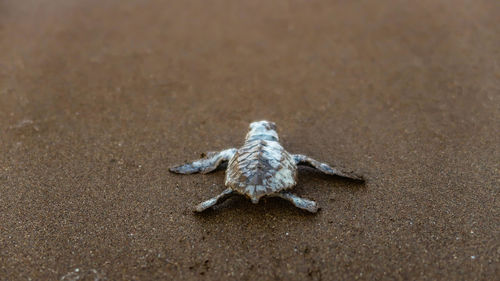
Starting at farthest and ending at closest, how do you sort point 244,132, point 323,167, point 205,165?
point 244,132, point 205,165, point 323,167

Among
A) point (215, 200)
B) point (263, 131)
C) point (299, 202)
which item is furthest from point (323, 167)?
point (215, 200)

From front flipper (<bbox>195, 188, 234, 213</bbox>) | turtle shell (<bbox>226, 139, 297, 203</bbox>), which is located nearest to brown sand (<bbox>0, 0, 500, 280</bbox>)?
front flipper (<bbox>195, 188, 234, 213</bbox>)

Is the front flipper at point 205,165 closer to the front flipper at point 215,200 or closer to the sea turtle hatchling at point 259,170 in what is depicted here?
the sea turtle hatchling at point 259,170

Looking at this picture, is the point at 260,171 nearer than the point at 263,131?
Yes

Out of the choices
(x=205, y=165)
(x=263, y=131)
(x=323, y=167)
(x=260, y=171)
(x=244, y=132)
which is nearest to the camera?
(x=260, y=171)

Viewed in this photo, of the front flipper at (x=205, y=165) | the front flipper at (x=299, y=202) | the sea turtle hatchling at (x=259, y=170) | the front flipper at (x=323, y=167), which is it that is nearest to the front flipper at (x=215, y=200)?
the sea turtle hatchling at (x=259, y=170)

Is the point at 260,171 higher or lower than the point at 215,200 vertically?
higher

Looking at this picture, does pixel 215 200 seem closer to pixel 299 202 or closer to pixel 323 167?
pixel 299 202

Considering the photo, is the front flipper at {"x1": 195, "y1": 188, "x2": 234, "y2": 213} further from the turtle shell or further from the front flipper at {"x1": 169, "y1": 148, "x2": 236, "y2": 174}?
the front flipper at {"x1": 169, "y1": 148, "x2": 236, "y2": 174}
